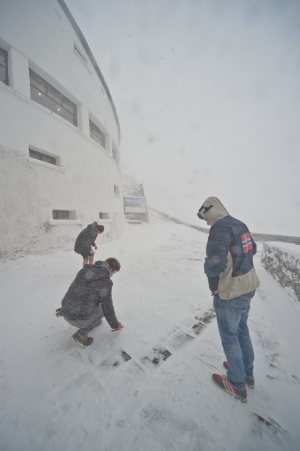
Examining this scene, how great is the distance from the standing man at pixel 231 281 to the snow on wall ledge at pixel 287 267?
2.37 meters

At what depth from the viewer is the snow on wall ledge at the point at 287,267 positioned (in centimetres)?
325

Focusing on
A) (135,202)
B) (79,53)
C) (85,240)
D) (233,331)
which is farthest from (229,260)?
(135,202)

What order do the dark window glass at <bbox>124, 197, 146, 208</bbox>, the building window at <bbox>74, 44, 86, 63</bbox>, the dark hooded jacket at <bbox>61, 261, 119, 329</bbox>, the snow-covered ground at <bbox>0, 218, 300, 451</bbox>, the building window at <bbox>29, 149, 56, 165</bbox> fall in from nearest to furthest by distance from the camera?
the snow-covered ground at <bbox>0, 218, 300, 451</bbox> < the dark hooded jacket at <bbox>61, 261, 119, 329</bbox> < the building window at <bbox>29, 149, 56, 165</bbox> < the building window at <bbox>74, 44, 86, 63</bbox> < the dark window glass at <bbox>124, 197, 146, 208</bbox>

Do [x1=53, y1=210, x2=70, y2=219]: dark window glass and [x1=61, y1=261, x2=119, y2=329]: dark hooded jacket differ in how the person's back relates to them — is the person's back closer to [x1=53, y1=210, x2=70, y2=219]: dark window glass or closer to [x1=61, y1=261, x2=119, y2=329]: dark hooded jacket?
[x1=61, y1=261, x2=119, y2=329]: dark hooded jacket

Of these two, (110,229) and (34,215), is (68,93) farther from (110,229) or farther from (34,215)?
(110,229)

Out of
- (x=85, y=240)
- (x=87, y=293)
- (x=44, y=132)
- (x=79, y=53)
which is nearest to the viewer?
(x=87, y=293)

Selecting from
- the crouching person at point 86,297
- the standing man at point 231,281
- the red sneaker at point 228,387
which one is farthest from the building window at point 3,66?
the red sneaker at point 228,387

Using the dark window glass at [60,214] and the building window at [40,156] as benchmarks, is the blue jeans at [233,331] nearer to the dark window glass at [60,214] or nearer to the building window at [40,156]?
the dark window glass at [60,214]

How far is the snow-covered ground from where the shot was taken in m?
1.34

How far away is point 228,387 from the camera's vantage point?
5.54ft

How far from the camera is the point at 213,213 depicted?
1.73 meters

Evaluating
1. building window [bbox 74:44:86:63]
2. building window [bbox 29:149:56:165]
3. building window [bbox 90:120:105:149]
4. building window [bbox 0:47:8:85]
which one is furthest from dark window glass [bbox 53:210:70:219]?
building window [bbox 74:44:86:63]

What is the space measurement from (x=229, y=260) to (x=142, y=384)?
60.4 inches

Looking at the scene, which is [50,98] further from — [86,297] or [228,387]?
[228,387]
